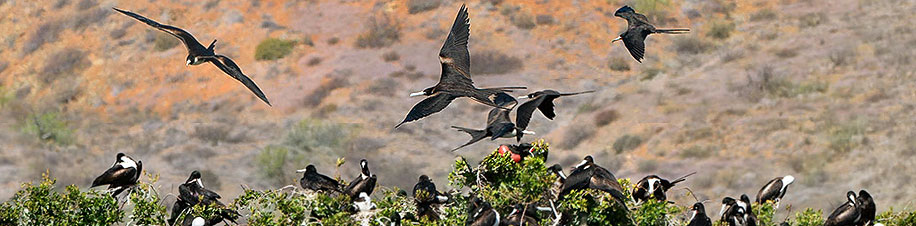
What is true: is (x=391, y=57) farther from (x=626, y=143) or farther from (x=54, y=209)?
(x=54, y=209)

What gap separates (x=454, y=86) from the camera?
13680mm

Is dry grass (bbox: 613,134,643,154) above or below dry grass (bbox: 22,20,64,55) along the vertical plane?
below

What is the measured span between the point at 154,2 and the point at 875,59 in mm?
19813

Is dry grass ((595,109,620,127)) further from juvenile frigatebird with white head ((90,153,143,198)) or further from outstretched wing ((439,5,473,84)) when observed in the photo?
outstretched wing ((439,5,473,84))

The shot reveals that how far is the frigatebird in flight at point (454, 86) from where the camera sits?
13039 millimetres

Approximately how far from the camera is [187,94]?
129 ft

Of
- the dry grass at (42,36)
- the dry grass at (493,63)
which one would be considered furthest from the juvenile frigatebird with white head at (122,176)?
the dry grass at (42,36)

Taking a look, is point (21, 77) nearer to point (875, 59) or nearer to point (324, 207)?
point (875, 59)

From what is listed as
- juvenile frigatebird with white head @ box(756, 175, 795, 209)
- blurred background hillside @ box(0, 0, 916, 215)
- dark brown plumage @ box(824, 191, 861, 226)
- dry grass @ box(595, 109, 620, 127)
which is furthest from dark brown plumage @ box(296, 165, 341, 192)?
dry grass @ box(595, 109, 620, 127)

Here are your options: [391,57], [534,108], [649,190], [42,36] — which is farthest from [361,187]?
[42,36]

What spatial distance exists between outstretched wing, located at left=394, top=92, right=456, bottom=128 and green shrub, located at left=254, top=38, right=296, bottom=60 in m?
27.8

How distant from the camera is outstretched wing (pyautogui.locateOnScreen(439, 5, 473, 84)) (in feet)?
45.6

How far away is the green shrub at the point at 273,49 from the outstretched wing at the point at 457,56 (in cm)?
2672

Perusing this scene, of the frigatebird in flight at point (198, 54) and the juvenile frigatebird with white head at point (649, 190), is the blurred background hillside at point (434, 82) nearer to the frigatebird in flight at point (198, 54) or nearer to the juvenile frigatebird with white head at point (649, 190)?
the juvenile frigatebird with white head at point (649, 190)
